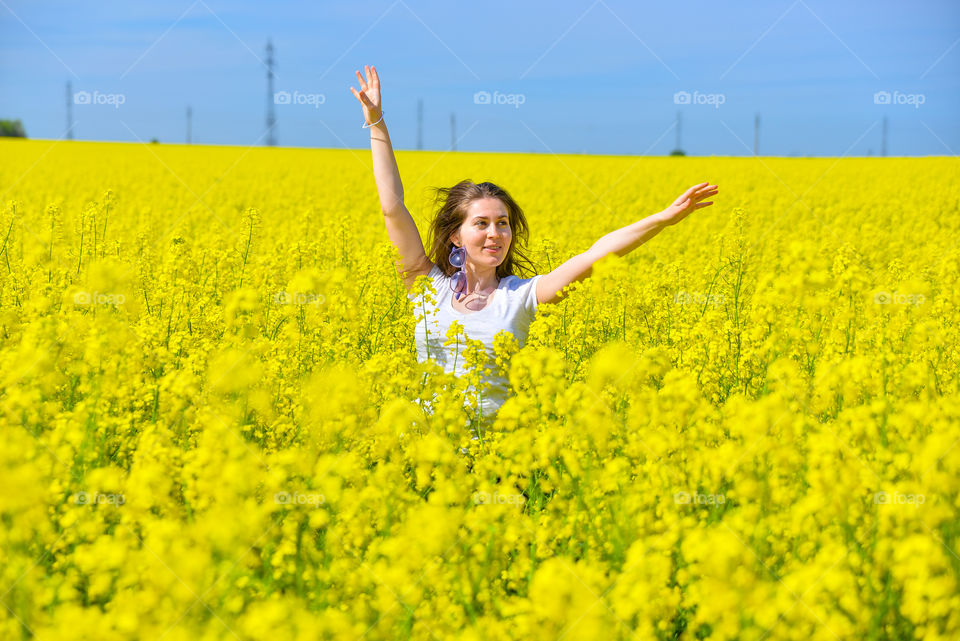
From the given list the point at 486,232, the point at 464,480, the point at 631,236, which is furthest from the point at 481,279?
the point at 464,480

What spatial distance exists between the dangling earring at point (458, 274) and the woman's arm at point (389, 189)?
173mm

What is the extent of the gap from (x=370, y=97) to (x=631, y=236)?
65.0 inches

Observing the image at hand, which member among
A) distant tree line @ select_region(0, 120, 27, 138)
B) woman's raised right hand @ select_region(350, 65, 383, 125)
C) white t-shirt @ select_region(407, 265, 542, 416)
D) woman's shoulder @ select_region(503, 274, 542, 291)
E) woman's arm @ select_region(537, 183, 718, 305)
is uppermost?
distant tree line @ select_region(0, 120, 27, 138)

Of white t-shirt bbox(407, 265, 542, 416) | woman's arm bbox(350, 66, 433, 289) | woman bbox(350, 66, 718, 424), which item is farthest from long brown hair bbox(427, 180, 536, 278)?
white t-shirt bbox(407, 265, 542, 416)

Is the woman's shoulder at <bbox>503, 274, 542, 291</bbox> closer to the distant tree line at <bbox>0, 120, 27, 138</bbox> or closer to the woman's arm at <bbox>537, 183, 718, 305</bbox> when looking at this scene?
the woman's arm at <bbox>537, 183, 718, 305</bbox>

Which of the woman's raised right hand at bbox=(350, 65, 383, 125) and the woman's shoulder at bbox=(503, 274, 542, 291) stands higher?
the woman's raised right hand at bbox=(350, 65, 383, 125)

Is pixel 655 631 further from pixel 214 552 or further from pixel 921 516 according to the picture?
pixel 214 552

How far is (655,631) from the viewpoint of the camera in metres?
2.39

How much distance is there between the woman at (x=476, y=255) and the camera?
361 centimetres

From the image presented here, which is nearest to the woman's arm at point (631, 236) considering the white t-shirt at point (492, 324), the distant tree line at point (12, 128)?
the white t-shirt at point (492, 324)

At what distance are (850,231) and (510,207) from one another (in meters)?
8.58

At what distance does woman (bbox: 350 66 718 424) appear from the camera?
11.9 feet

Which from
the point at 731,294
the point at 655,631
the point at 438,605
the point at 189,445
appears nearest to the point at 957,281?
the point at 731,294

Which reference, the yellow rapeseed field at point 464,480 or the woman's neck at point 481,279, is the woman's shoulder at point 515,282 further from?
the yellow rapeseed field at point 464,480
